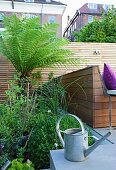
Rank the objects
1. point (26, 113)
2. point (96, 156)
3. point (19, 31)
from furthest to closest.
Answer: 1. point (19, 31)
2. point (26, 113)
3. point (96, 156)

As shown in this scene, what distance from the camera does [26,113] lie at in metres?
2.17

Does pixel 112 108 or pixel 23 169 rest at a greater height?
pixel 112 108

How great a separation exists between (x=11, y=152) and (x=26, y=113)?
1.27ft

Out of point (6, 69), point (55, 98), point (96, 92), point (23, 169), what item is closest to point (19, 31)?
point (6, 69)

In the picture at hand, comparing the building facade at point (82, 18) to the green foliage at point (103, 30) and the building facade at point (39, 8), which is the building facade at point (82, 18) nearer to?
the building facade at point (39, 8)

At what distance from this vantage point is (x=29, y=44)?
425 cm

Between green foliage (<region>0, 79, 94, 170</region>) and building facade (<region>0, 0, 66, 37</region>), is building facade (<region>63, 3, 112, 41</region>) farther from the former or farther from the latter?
green foliage (<region>0, 79, 94, 170</region>)

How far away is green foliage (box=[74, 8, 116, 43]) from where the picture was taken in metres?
6.22

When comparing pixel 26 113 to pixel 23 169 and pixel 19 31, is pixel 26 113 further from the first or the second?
pixel 19 31

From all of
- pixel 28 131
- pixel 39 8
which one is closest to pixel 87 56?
pixel 28 131

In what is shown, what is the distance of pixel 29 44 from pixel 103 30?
2.93 m

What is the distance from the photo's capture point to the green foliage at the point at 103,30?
6.22 metres

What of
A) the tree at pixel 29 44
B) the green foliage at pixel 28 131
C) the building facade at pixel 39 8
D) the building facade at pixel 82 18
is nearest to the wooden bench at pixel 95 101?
the green foliage at pixel 28 131

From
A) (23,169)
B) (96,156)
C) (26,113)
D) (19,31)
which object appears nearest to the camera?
(96,156)
